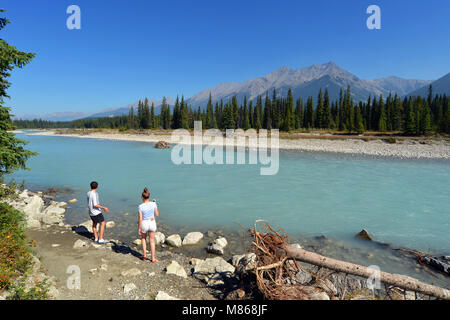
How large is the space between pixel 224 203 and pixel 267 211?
283 cm

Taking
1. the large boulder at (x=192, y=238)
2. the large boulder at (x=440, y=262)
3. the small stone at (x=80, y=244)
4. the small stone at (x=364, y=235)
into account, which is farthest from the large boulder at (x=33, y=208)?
the large boulder at (x=440, y=262)

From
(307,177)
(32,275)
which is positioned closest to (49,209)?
(32,275)

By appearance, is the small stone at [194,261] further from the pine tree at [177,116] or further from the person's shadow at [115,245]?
the pine tree at [177,116]

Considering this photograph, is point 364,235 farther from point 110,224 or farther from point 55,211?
point 55,211

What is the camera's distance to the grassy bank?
4.55 m

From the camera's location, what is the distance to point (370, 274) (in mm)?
4863

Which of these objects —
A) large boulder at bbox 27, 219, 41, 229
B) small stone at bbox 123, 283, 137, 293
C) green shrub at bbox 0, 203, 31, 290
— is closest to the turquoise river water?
large boulder at bbox 27, 219, 41, 229

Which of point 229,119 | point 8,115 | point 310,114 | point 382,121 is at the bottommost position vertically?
point 8,115

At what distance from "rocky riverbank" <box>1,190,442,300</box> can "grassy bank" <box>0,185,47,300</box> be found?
16 centimetres

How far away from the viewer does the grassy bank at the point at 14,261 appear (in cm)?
455

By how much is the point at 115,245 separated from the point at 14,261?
301 cm

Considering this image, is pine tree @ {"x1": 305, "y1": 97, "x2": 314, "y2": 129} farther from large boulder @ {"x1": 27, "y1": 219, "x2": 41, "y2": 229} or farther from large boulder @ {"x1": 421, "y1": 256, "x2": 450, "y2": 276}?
large boulder @ {"x1": 27, "y1": 219, "x2": 41, "y2": 229}

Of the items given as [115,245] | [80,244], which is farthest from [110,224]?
[80,244]

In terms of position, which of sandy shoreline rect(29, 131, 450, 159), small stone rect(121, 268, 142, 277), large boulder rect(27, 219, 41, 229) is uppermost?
sandy shoreline rect(29, 131, 450, 159)
